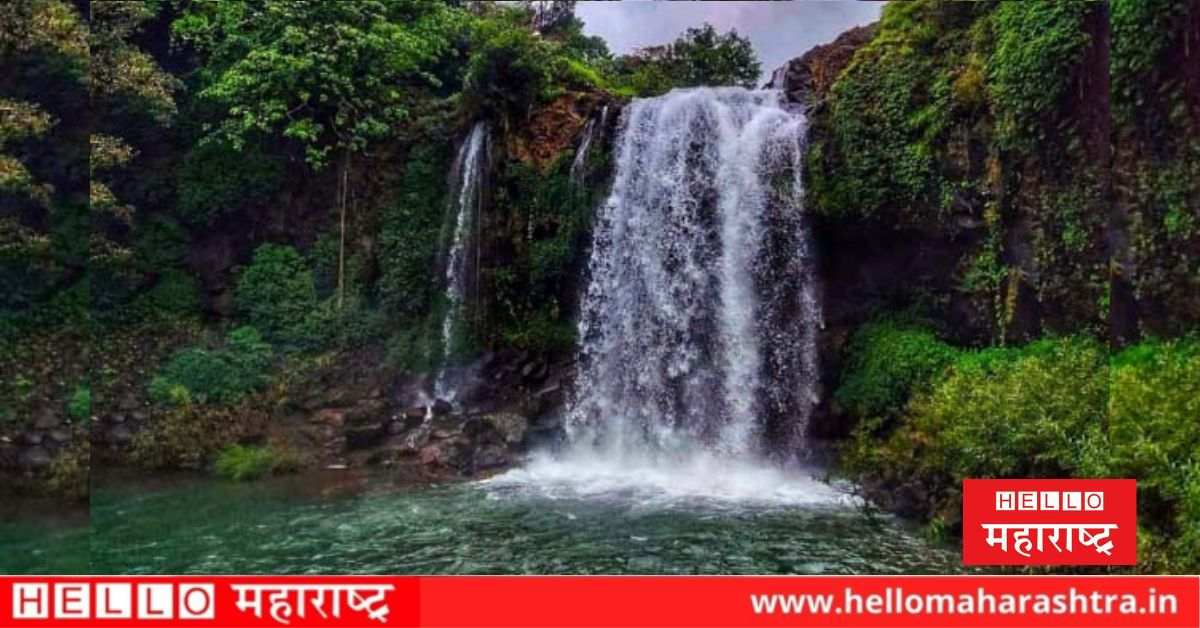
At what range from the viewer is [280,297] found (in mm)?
8562

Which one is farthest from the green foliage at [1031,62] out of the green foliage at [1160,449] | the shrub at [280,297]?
the shrub at [280,297]

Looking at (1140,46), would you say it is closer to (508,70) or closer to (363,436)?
(508,70)

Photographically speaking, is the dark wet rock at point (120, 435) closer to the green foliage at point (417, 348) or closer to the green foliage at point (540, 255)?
the green foliage at point (417, 348)

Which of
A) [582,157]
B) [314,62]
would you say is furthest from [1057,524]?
[314,62]

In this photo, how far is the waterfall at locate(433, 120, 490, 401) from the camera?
8.38 metres

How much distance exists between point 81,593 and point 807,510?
4.23m

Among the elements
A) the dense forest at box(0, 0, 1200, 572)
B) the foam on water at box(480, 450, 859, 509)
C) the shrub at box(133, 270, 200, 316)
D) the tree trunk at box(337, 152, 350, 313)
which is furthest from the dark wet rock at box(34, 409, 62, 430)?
the tree trunk at box(337, 152, 350, 313)

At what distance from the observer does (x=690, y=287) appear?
24.5 ft

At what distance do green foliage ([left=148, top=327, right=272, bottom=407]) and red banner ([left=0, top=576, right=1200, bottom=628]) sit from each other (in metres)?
3.90

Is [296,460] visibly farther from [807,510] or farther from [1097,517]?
[1097,517]

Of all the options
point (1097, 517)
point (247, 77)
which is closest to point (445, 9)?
point (247, 77)

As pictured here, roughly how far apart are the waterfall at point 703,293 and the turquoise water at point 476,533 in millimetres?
1193

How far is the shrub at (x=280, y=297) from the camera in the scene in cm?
835

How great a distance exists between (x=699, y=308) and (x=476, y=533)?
3.07 m
